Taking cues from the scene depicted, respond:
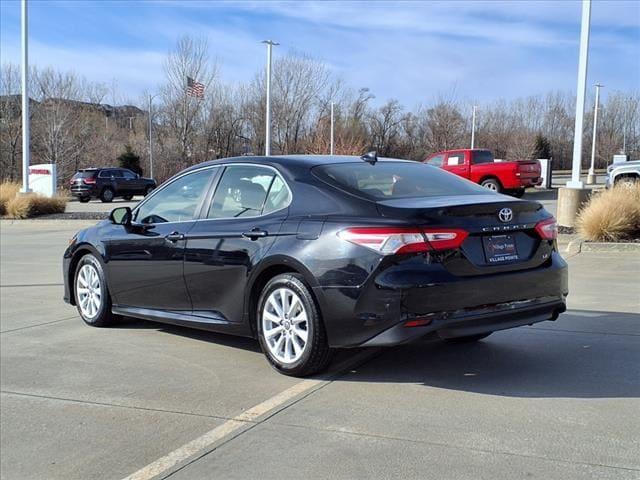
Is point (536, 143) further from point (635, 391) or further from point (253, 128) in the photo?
point (635, 391)

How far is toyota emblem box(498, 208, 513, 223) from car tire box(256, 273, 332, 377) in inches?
56.3

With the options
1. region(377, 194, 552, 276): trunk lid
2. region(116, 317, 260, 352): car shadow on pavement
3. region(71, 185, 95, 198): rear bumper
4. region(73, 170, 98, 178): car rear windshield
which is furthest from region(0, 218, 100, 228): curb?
region(377, 194, 552, 276): trunk lid

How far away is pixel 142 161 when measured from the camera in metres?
55.4

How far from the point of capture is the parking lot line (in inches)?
144

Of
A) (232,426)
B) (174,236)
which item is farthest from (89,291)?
(232,426)

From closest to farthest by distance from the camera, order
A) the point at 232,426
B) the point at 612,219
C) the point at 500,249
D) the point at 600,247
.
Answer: the point at 232,426, the point at 500,249, the point at 600,247, the point at 612,219

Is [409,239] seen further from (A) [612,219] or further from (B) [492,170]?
(B) [492,170]

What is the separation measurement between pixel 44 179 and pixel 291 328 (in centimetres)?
2337

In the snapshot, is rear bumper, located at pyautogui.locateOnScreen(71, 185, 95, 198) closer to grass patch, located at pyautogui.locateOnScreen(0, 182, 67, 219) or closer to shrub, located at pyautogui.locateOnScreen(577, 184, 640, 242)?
grass patch, located at pyautogui.locateOnScreen(0, 182, 67, 219)

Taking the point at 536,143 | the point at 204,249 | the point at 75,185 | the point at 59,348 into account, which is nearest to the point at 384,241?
the point at 204,249

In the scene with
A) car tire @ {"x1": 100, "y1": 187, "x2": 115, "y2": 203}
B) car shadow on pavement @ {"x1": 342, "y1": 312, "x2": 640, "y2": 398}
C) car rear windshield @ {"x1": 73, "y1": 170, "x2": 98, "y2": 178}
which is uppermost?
car rear windshield @ {"x1": 73, "y1": 170, "x2": 98, "y2": 178}

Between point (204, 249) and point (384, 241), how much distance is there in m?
1.79

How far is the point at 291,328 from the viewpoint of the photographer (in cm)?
→ 496

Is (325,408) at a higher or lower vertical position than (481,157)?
lower
